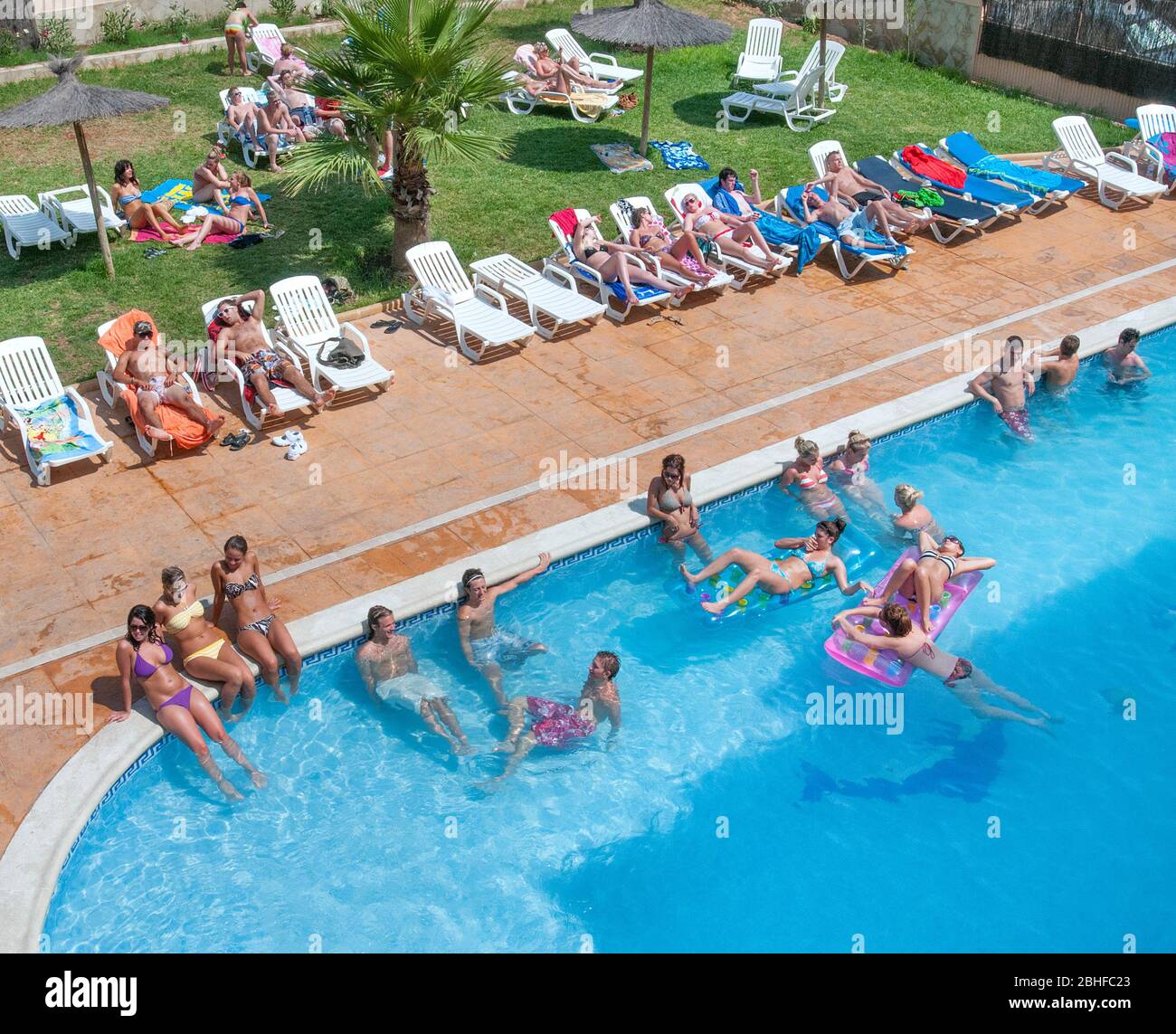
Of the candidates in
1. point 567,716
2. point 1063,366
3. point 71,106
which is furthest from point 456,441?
point 1063,366

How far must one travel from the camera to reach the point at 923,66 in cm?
2294

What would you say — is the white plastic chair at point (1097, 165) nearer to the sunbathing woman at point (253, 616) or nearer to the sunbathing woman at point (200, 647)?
the sunbathing woman at point (253, 616)

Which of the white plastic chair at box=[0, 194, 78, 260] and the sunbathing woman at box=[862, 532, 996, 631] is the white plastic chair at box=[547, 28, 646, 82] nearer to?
the white plastic chair at box=[0, 194, 78, 260]

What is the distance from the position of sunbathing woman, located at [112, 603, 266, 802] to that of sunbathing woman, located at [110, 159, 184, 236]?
26.8 feet

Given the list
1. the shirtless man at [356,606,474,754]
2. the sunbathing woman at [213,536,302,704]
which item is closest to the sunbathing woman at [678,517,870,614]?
the shirtless man at [356,606,474,754]

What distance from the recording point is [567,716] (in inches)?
372

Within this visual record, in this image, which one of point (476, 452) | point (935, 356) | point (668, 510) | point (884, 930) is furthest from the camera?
point (935, 356)

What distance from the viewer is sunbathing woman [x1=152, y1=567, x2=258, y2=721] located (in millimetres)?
9203

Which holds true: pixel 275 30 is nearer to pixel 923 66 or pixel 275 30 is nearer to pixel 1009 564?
pixel 923 66

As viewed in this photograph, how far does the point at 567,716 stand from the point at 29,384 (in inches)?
245

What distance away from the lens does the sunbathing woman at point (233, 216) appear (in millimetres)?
15484

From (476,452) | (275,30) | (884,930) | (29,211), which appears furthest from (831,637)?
(275,30)

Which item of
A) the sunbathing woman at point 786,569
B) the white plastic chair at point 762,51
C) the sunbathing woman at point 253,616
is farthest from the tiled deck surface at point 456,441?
the white plastic chair at point 762,51

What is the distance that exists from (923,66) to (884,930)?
18.3 metres
